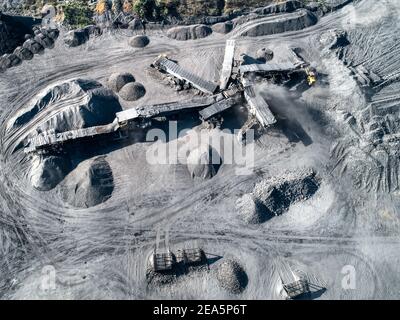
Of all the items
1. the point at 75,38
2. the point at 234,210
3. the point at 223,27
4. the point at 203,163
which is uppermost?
the point at 75,38

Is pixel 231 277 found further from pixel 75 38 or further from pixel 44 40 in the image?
pixel 44 40

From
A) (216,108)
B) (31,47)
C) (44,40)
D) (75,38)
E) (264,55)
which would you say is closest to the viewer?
(216,108)

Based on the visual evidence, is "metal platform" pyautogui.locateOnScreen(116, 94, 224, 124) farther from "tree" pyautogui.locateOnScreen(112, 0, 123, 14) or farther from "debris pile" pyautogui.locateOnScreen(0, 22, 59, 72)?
"tree" pyautogui.locateOnScreen(112, 0, 123, 14)

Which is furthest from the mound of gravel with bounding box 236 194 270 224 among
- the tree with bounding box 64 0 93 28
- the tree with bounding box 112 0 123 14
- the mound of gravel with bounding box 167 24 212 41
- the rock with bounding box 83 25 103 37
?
the tree with bounding box 64 0 93 28

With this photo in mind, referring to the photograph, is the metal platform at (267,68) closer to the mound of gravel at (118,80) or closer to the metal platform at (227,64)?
the metal platform at (227,64)

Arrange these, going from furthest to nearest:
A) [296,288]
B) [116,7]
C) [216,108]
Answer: [116,7]
[216,108]
[296,288]

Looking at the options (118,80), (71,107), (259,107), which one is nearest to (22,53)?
(71,107)

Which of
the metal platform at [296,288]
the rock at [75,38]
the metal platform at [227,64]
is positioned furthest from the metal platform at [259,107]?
the rock at [75,38]
